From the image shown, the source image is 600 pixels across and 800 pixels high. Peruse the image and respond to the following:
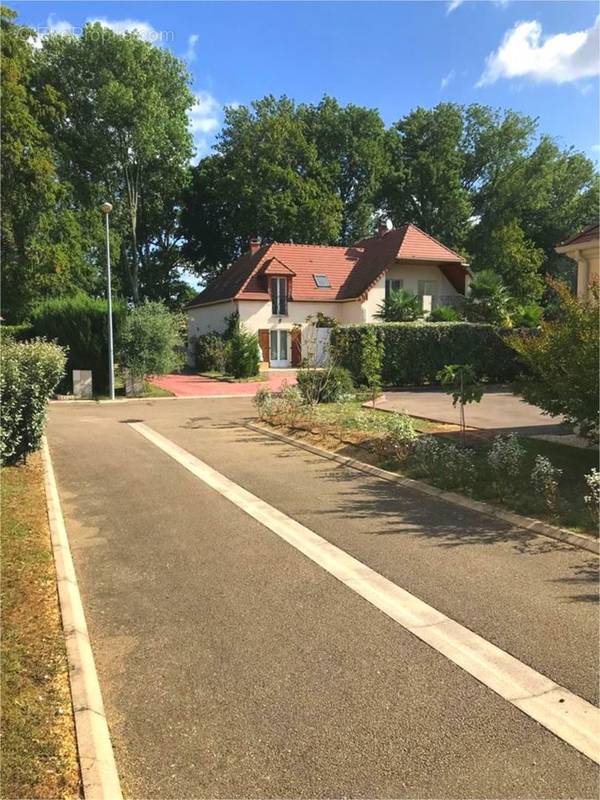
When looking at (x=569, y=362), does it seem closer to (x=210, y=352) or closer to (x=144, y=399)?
(x=144, y=399)

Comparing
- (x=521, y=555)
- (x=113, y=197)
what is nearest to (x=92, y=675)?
(x=521, y=555)

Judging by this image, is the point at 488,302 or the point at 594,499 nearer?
the point at 594,499

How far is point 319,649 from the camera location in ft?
13.8

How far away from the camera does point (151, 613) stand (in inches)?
190

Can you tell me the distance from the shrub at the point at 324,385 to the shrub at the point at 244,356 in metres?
13.3

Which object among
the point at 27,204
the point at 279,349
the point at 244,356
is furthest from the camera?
the point at 279,349

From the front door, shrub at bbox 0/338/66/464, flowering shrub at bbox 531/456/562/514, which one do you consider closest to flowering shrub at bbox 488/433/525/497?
flowering shrub at bbox 531/456/562/514

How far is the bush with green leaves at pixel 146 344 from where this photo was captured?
1011 inches

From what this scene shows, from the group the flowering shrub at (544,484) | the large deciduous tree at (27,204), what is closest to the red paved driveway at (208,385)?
the large deciduous tree at (27,204)

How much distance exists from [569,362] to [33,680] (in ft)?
22.4

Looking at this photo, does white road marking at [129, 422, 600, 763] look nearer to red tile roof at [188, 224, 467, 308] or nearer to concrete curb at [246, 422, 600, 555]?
concrete curb at [246, 422, 600, 555]

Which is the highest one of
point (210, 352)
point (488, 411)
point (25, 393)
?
point (210, 352)

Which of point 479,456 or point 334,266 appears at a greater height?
point 334,266

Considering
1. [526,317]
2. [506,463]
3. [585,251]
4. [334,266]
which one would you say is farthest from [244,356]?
[506,463]
